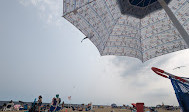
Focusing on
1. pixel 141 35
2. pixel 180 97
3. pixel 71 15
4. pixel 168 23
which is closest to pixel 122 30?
pixel 141 35

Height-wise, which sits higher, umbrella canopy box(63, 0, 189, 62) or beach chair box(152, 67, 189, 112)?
umbrella canopy box(63, 0, 189, 62)

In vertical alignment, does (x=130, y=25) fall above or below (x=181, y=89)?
above

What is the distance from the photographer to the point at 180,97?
13.8 ft

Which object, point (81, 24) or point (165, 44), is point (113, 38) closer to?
point (81, 24)

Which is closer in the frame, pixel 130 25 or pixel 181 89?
pixel 181 89

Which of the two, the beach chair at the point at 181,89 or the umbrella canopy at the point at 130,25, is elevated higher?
the umbrella canopy at the point at 130,25

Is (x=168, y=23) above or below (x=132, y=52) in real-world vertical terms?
above

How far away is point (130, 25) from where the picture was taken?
738 centimetres

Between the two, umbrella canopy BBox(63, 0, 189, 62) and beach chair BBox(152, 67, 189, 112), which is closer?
beach chair BBox(152, 67, 189, 112)

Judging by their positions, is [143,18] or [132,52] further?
[132,52]

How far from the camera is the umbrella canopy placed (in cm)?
609

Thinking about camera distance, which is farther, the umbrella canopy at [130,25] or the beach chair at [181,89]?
the umbrella canopy at [130,25]

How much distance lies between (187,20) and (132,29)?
2865mm

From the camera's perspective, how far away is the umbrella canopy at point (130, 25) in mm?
6092
